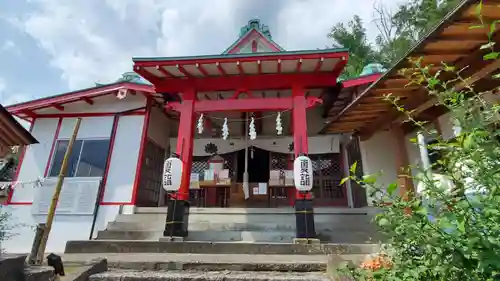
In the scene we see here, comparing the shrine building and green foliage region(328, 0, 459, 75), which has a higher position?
green foliage region(328, 0, 459, 75)

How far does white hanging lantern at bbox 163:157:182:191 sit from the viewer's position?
5.77m

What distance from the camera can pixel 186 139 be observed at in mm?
6355

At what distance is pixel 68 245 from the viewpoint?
505cm

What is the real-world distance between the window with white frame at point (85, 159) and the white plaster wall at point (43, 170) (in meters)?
0.21

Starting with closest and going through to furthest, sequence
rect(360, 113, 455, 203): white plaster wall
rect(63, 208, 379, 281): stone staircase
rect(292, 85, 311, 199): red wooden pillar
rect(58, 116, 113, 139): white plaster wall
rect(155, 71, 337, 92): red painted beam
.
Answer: rect(63, 208, 379, 281): stone staircase → rect(292, 85, 311, 199): red wooden pillar → rect(155, 71, 337, 92): red painted beam → rect(360, 113, 455, 203): white plaster wall → rect(58, 116, 113, 139): white plaster wall

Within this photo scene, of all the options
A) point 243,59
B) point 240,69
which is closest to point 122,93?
point 240,69

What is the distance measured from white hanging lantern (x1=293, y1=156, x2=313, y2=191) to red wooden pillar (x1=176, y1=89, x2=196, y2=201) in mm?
2261

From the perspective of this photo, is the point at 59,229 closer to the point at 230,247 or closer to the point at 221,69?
the point at 230,247

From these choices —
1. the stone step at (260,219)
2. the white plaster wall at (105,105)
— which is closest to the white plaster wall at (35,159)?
the white plaster wall at (105,105)

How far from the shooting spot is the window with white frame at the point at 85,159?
7.63 meters

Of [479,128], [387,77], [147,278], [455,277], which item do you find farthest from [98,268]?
[387,77]

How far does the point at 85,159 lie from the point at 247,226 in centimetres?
487

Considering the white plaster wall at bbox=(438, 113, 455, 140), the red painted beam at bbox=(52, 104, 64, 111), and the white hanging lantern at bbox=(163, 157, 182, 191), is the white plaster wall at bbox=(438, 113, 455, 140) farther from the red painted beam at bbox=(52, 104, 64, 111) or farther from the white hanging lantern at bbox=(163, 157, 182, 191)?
the red painted beam at bbox=(52, 104, 64, 111)

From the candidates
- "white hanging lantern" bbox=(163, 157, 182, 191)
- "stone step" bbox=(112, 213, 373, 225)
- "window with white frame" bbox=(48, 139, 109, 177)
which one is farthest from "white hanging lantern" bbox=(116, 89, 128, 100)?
"stone step" bbox=(112, 213, 373, 225)
